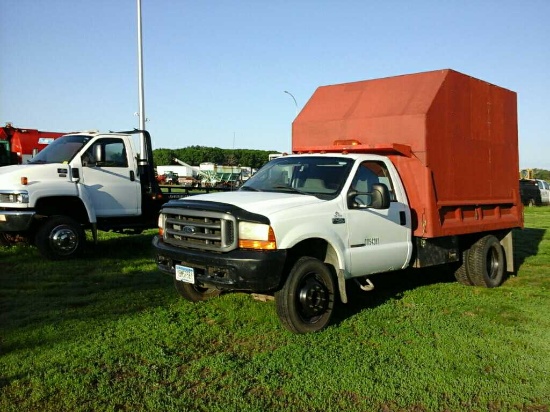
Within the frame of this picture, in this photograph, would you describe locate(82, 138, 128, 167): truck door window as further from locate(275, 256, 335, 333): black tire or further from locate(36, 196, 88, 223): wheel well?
locate(275, 256, 335, 333): black tire

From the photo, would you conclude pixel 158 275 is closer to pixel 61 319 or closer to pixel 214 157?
pixel 61 319

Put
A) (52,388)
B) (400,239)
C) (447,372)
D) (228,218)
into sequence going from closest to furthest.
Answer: (52,388) < (447,372) < (228,218) < (400,239)

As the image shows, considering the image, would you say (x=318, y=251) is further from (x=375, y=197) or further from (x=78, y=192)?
(x=78, y=192)

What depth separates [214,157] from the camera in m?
114

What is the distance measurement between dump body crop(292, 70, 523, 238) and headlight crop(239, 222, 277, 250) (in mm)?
2351

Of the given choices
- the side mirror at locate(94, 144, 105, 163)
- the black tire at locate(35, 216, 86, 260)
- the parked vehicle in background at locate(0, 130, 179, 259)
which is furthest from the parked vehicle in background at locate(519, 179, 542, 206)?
the black tire at locate(35, 216, 86, 260)

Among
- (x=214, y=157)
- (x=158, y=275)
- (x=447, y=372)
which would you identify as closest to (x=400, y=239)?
(x=447, y=372)

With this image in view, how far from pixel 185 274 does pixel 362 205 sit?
2120 millimetres

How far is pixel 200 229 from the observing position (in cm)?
546

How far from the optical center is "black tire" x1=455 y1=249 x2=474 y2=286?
823cm

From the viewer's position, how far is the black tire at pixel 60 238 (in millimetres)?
8938

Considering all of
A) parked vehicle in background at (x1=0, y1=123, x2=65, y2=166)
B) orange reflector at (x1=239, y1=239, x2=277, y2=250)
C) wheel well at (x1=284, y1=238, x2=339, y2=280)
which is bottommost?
wheel well at (x1=284, y1=238, x2=339, y2=280)

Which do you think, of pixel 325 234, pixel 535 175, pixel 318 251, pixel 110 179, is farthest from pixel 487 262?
pixel 535 175

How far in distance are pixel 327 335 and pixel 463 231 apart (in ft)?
10.3
